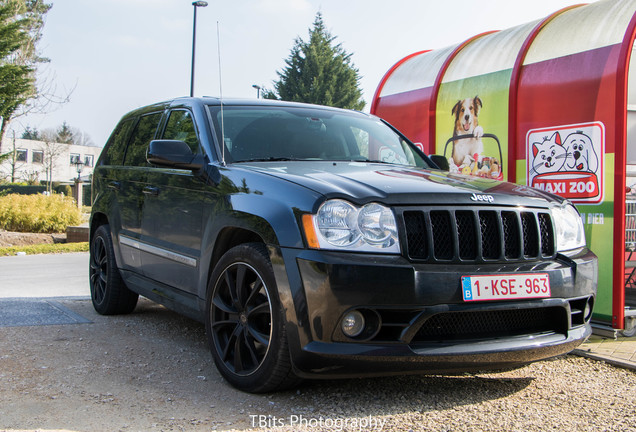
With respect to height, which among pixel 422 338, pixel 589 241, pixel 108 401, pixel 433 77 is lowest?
pixel 108 401

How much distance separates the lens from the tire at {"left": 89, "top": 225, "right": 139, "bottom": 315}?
585 cm

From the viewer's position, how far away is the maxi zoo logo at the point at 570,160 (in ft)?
17.0

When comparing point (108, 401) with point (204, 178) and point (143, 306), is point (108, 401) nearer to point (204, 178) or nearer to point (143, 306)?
point (204, 178)

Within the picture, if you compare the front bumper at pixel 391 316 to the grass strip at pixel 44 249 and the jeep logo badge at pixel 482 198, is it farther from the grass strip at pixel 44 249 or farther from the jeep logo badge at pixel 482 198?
the grass strip at pixel 44 249

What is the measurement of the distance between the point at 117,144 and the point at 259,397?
3409 mm

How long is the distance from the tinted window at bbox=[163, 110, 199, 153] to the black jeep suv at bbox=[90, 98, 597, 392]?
5cm

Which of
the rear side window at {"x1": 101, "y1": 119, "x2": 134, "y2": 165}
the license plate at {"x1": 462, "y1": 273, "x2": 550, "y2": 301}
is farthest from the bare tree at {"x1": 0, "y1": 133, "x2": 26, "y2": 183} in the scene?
the license plate at {"x1": 462, "y1": 273, "x2": 550, "y2": 301}

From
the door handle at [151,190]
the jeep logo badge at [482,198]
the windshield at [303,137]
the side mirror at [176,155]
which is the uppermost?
the windshield at [303,137]

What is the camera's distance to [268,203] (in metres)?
3.54

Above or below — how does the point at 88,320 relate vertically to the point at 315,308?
below

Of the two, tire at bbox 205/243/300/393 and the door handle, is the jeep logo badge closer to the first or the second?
tire at bbox 205/243/300/393

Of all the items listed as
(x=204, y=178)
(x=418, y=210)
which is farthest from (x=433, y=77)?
(x=418, y=210)

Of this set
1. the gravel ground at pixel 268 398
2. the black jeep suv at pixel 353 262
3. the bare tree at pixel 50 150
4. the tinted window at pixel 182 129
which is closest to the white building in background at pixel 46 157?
the bare tree at pixel 50 150

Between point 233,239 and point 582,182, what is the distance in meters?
2.96
